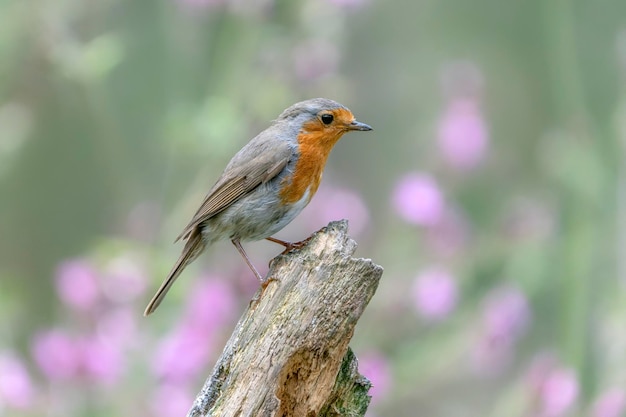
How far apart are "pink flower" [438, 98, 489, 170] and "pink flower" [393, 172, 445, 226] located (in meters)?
0.35

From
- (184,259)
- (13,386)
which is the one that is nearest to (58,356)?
(13,386)

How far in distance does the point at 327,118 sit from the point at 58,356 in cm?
A: 158

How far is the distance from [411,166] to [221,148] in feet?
8.85

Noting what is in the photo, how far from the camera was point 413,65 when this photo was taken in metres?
8.63

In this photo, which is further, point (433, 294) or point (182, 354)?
point (433, 294)

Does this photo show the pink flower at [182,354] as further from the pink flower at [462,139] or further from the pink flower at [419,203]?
the pink flower at [462,139]

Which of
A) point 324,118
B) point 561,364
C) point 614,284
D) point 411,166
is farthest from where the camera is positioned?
point 411,166

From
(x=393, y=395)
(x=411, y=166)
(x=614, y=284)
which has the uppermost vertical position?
(x=411, y=166)

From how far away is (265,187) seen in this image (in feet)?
14.2

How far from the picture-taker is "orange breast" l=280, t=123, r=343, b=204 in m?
4.33

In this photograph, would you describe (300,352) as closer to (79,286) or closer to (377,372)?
(377,372)

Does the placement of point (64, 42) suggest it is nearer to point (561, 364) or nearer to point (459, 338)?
point (459, 338)

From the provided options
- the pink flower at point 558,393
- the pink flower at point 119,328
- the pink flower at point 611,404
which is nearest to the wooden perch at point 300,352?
the pink flower at point 119,328

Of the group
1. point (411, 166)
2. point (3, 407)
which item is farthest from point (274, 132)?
point (411, 166)
